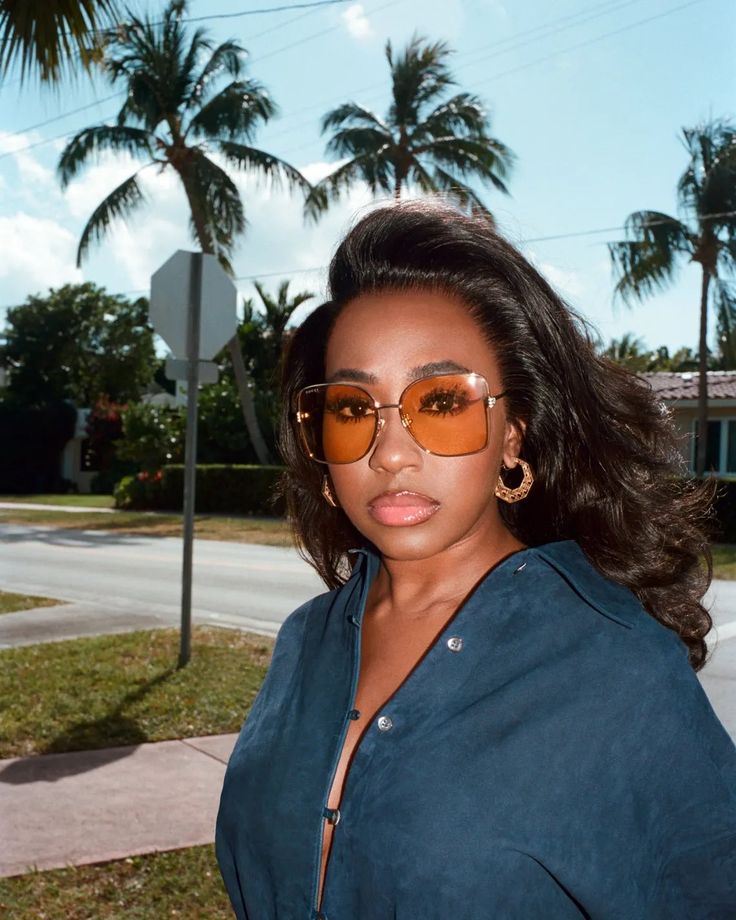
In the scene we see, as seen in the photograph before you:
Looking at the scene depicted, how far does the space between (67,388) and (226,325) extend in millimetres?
39472

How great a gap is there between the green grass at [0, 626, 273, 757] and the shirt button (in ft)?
14.3

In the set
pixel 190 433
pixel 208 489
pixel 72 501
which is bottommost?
pixel 72 501

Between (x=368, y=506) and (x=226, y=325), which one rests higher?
(x=226, y=325)

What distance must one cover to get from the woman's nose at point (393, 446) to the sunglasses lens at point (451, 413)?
2 cm

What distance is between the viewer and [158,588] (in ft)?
39.1

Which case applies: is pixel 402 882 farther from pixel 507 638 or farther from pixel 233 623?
pixel 233 623

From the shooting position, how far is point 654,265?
22266 mm

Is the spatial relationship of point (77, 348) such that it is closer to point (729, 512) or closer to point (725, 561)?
point (729, 512)

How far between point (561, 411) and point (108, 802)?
3622mm

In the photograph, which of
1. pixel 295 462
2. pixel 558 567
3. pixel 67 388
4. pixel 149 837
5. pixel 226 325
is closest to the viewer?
pixel 558 567

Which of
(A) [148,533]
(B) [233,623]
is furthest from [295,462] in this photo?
(A) [148,533]

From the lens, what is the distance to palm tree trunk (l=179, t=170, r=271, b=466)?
23.7 meters

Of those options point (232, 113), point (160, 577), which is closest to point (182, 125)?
point (232, 113)

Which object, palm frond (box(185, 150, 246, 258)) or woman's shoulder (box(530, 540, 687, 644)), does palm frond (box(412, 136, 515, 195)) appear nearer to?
palm frond (box(185, 150, 246, 258))
